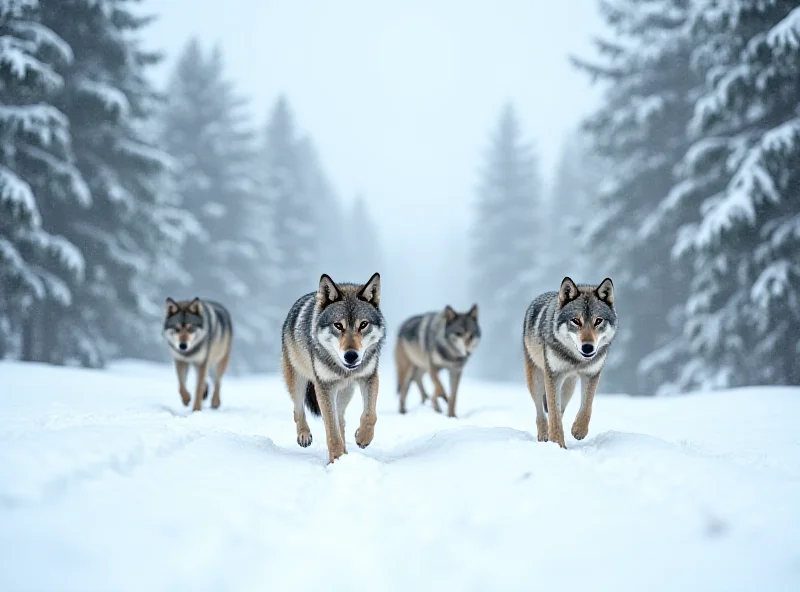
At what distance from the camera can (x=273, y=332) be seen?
29734 millimetres

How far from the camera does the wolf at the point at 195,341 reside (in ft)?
28.2

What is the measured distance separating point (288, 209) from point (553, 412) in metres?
32.2

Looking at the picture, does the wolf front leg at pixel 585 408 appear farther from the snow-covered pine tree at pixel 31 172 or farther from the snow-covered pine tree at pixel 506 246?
the snow-covered pine tree at pixel 506 246

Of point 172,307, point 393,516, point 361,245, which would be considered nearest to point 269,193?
point 172,307

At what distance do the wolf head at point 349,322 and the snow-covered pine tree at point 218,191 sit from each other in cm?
1932

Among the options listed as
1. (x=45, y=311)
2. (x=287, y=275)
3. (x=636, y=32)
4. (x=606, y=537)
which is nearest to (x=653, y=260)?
(x=636, y=32)

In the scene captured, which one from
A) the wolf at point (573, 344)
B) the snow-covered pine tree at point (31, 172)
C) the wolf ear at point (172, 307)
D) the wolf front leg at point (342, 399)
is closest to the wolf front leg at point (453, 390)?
the wolf at point (573, 344)

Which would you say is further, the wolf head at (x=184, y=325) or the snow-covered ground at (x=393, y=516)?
the wolf head at (x=184, y=325)

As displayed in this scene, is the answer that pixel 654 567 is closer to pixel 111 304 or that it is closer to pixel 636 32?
pixel 111 304

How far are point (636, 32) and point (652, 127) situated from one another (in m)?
3.38

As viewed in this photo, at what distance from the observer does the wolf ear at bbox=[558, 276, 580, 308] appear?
543 centimetres

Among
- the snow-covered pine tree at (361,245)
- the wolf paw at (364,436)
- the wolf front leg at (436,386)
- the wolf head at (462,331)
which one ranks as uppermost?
the snow-covered pine tree at (361,245)

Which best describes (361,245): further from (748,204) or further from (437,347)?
(748,204)

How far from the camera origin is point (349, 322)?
5.07 m
